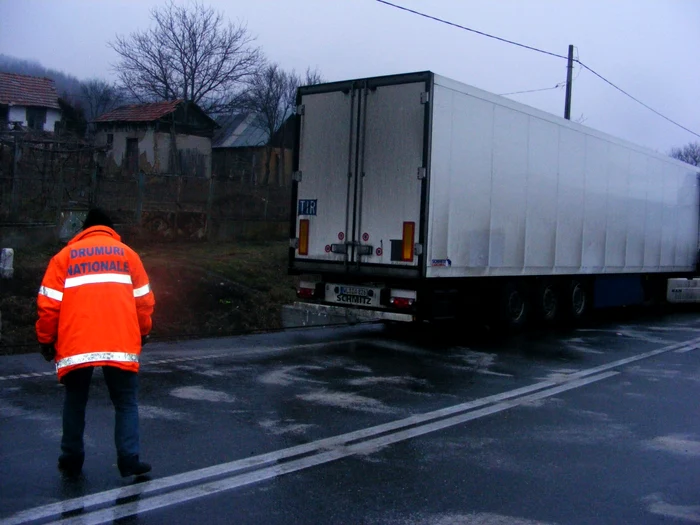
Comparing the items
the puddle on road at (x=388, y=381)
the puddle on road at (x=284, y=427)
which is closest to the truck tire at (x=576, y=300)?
the puddle on road at (x=388, y=381)

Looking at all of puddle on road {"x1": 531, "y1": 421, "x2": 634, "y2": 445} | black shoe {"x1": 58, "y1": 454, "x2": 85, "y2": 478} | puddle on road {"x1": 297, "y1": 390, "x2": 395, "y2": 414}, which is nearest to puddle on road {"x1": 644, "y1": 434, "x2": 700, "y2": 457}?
puddle on road {"x1": 531, "y1": 421, "x2": 634, "y2": 445}

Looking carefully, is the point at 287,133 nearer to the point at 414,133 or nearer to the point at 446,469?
the point at 414,133

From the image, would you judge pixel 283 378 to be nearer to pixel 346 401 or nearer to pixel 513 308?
pixel 346 401

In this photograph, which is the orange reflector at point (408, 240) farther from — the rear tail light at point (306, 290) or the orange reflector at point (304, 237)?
the rear tail light at point (306, 290)

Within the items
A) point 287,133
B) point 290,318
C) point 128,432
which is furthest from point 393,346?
point 287,133

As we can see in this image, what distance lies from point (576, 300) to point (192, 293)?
746 cm

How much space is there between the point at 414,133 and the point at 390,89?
2.59 ft

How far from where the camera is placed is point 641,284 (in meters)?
18.6

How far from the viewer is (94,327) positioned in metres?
4.89

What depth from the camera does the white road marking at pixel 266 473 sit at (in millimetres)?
4516

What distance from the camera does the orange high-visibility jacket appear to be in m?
4.88

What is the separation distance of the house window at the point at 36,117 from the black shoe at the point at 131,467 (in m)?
41.1

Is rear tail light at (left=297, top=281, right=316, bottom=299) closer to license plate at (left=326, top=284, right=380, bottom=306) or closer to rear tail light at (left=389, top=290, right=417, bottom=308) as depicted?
license plate at (left=326, top=284, right=380, bottom=306)

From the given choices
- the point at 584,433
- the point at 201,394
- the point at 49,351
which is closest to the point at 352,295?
the point at 201,394
